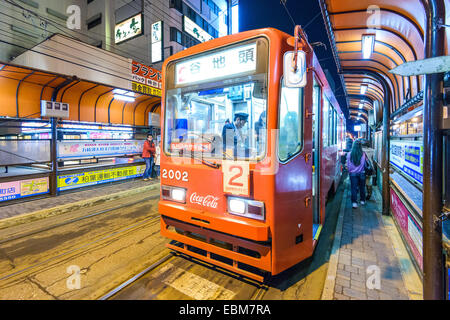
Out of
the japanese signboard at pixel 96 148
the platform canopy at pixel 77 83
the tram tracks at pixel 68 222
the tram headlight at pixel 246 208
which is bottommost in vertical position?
the tram tracks at pixel 68 222

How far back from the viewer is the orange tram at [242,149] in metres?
2.49

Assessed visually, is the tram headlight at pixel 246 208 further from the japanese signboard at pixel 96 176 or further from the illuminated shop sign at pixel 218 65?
the japanese signboard at pixel 96 176

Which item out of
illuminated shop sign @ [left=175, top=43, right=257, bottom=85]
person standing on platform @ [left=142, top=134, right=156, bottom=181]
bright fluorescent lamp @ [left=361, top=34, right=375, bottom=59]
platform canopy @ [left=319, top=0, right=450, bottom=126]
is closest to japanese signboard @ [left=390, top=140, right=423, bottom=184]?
platform canopy @ [left=319, top=0, right=450, bottom=126]

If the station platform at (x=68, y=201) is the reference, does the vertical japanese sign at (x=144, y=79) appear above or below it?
above

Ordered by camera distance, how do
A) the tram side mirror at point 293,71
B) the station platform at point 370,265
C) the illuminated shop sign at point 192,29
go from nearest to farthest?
the tram side mirror at point 293,71, the station platform at point 370,265, the illuminated shop sign at point 192,29

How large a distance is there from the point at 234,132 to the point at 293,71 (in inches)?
43.8

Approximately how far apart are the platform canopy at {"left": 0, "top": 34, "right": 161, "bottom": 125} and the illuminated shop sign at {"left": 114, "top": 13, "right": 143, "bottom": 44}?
2.28 metres

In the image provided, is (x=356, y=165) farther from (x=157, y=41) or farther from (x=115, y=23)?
(x=115, y=23)

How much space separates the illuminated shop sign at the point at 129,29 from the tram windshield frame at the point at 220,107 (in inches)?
439

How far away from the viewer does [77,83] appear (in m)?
7.84

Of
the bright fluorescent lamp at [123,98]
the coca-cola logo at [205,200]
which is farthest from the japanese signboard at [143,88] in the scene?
the coca-cola logo at [205,200]

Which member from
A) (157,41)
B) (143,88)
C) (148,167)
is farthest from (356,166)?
(157,41)
